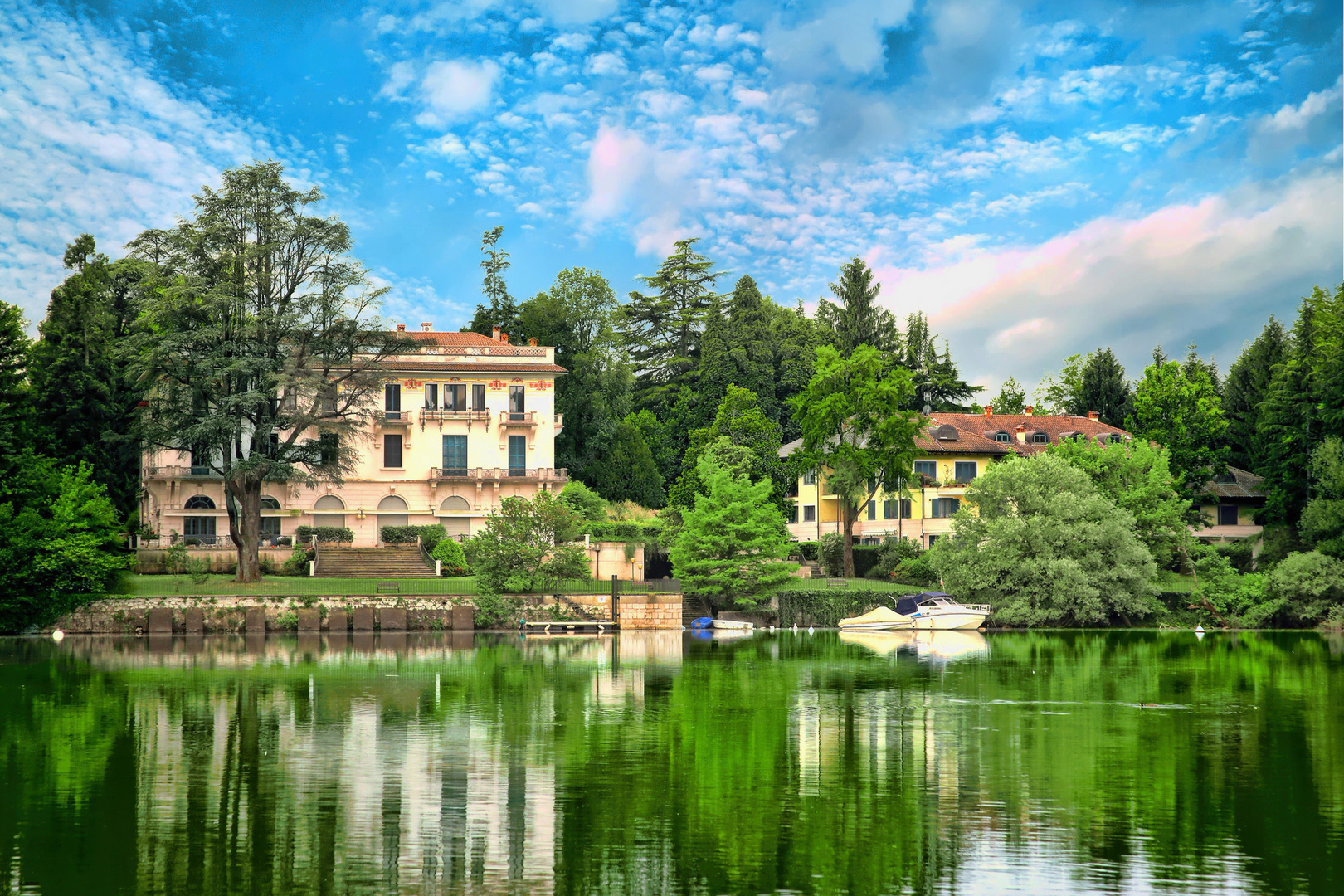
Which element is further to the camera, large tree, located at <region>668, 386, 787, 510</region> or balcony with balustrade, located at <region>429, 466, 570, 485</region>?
large tree, located at <region>668, 386, 787, 510</region>

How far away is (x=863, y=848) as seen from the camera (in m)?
12.0

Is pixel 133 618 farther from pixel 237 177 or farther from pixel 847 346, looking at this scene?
pixel 847 346

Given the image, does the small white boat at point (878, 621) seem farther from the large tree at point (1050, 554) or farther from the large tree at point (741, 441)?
the large tree at point (741, 441)

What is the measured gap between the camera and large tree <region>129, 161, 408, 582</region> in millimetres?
49500

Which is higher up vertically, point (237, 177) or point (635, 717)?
point (237, 177)

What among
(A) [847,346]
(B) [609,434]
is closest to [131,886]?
(B) [609,434]

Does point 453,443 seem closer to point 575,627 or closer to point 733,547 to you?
point 575,627

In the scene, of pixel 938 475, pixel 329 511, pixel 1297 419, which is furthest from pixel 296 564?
pixel 1297 419

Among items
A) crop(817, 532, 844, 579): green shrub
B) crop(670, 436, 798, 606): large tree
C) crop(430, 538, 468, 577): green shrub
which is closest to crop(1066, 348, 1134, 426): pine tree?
crop(817, 532, 844, 579): green shrub

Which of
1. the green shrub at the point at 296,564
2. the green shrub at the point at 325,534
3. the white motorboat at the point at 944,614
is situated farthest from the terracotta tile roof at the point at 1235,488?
the green shrub at the point at 296,564

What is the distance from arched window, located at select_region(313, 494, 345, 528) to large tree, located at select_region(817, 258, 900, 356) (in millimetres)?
38809

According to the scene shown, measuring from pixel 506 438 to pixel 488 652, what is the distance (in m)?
30.9

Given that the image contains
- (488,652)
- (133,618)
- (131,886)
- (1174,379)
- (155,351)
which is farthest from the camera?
(1174,379)

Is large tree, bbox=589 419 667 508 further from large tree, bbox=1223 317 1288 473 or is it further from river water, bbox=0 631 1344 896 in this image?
river water, bbox=0 631 1344 896
